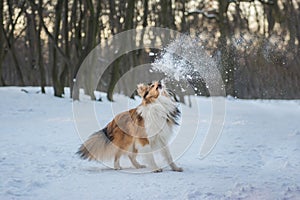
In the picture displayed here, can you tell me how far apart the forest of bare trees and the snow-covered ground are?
5.64m

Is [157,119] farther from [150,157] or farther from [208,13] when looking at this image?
[208,13]

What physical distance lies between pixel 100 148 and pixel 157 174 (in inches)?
39.1

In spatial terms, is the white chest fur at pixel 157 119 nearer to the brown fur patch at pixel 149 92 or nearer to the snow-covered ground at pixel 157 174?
the brown fur patch at pixel 149 92

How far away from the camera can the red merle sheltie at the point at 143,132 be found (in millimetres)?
6273

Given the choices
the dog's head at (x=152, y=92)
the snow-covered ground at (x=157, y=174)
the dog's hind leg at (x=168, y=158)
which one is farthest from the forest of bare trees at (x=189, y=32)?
the dog's hind leg at (x=168, y=158)

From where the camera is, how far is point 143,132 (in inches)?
247

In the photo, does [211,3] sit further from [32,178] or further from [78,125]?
[32,178]

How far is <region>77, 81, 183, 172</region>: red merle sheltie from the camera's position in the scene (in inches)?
247

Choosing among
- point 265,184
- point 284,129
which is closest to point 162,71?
point 284,129

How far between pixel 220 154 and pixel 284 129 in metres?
3.93

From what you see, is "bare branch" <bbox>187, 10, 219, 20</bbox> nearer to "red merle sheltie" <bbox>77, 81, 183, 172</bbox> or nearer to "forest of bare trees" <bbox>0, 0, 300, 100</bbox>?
"forest of bare trees" <bbox>0, 0, 300, 100</bbox>

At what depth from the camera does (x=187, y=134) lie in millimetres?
10820

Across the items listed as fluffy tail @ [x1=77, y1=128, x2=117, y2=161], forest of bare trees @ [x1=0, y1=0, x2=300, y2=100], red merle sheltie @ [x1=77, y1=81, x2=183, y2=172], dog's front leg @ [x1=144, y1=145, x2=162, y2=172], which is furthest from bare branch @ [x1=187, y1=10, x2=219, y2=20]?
dog's front leg @ [x1=144, y1=145, x2=162, y2=172]

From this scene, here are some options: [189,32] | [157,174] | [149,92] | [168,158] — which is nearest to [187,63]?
[149,92]
